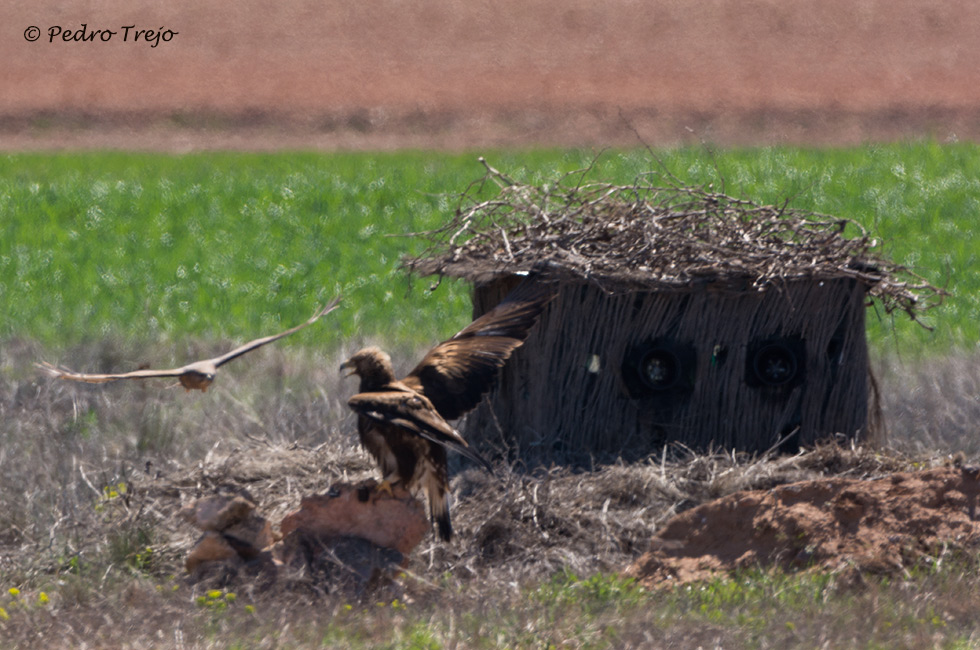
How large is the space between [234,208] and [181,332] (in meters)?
6.18

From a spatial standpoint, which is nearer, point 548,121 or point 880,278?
point 880,278

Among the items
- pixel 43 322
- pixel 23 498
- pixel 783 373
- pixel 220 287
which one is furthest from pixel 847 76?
pixel 23 498

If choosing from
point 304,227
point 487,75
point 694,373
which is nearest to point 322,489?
point 694,373

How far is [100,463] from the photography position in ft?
24.3

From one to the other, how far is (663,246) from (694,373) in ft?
2.40

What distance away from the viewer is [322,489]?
6.80 metres

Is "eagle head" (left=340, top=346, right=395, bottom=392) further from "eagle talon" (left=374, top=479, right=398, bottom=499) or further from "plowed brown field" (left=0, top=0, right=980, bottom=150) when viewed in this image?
"plowed brown field" (left=0, top=0, right=980, bottom=150)

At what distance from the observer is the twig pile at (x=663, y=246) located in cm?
694

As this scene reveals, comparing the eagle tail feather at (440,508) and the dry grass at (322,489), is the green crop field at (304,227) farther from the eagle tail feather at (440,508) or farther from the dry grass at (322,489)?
the eagle tail feather at (440,508)

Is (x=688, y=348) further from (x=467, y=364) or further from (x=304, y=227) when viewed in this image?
(x=304, y=227)

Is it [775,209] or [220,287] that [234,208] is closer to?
[220,287]

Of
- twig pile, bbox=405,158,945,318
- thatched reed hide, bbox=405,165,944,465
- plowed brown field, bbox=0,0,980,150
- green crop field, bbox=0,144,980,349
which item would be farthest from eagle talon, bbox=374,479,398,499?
plowed brown field, bbox=0,0,980,150

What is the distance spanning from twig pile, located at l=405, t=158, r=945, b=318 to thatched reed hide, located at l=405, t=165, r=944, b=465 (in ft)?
0.05

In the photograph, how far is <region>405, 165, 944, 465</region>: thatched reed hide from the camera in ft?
23.2
